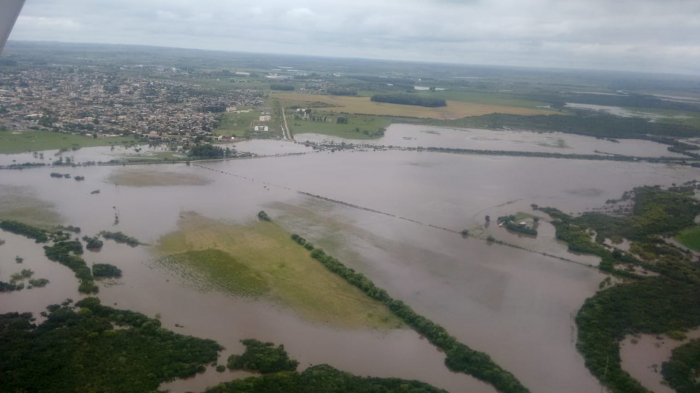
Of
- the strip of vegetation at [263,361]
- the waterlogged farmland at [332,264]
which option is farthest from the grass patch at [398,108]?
the strip of vegetation at [263,361]

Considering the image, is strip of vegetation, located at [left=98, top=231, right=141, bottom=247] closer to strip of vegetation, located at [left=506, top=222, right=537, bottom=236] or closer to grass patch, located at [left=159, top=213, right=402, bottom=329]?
grass patch, located at [left=159, top=213, right=402, bottom=329]

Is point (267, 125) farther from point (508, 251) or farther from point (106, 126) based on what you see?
point (508, 251)

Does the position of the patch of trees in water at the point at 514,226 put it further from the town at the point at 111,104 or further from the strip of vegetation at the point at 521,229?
the town at the point at 111,104

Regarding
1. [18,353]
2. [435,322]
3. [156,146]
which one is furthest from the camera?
[156,146]

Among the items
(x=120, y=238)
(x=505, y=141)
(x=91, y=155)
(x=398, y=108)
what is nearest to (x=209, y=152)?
(x=91, y=155)

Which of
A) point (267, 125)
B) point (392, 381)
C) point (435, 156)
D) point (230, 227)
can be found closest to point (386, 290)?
point (392, 381)

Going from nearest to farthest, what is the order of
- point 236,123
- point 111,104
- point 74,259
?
point 74,259, point 236,123, point 111,104

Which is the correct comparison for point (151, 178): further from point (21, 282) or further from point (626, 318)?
point (626, 318)
